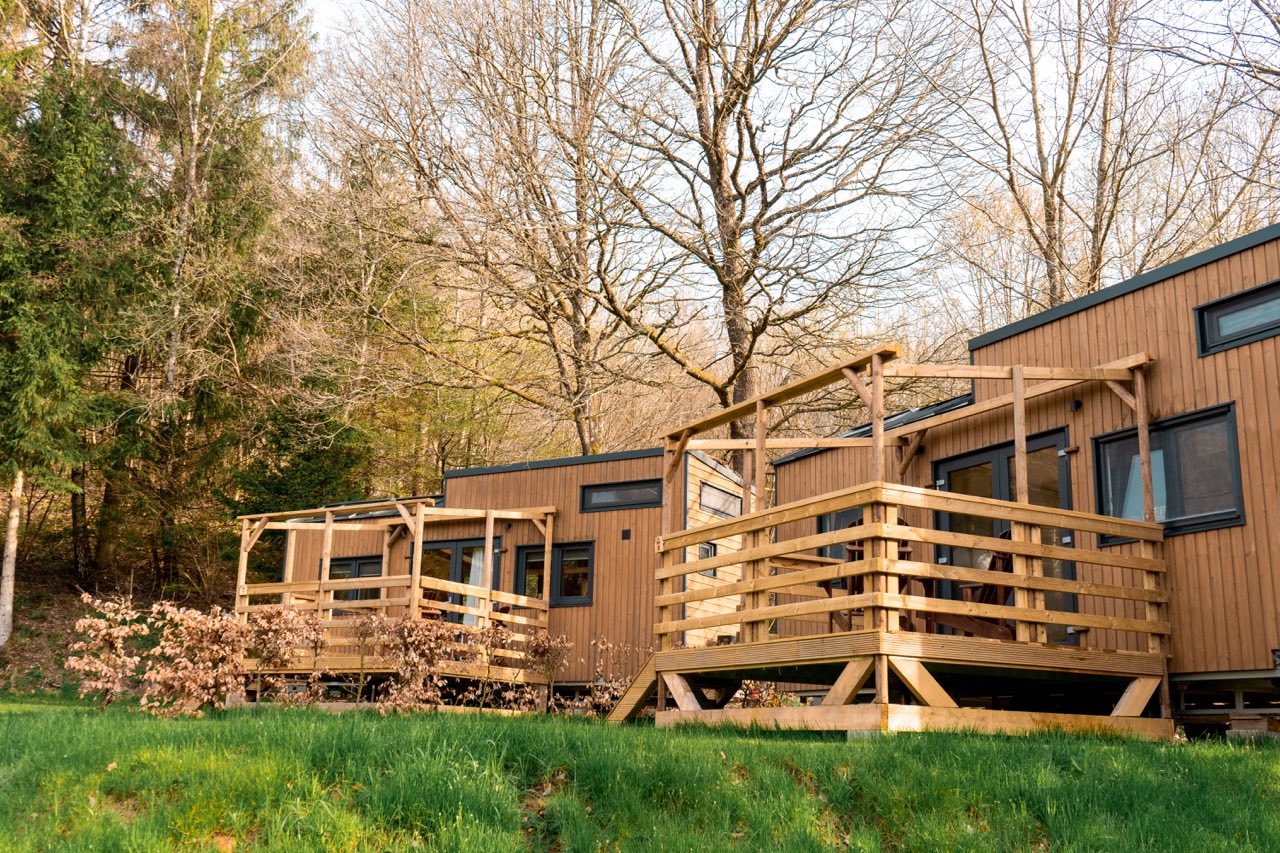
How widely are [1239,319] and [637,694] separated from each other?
646 centimetres

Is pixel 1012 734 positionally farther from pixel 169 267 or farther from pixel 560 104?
pixel 169 267

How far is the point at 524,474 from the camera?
57.7 feet

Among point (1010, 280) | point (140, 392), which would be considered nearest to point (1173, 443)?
point (1010, 280)

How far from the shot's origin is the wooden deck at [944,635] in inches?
342

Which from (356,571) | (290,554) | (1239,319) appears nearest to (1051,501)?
(1239,319)

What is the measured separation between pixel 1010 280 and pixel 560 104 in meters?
12.2

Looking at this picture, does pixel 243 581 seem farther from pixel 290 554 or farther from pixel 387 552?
pixel 290 554

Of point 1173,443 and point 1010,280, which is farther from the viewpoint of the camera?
point 1010,280

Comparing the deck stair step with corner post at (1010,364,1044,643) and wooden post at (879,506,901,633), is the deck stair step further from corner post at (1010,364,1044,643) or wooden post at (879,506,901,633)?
corner post at (1010,364,1044,643)

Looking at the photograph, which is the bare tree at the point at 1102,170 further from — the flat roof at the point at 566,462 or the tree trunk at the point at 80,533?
the tree trunk at the point at 80,533

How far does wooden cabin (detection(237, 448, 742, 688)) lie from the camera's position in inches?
627

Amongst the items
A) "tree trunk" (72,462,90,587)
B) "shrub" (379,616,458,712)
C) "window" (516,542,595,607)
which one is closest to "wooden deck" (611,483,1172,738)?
"shrub" (379,616,458,712)

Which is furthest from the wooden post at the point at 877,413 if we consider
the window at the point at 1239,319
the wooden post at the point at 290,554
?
the wooden post at the point at 290,554

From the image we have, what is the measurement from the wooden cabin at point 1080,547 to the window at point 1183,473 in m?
0.02
